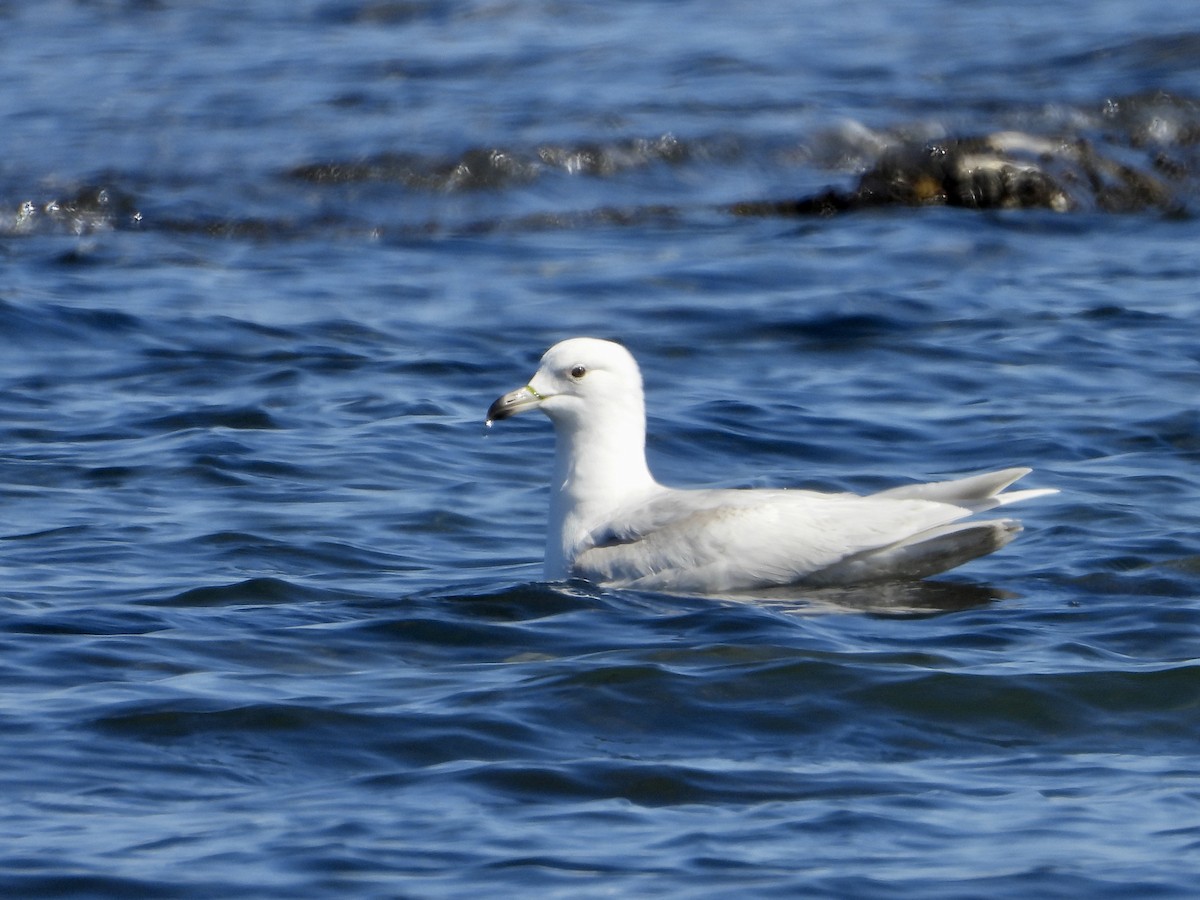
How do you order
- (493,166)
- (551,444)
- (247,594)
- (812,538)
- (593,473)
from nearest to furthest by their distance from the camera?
(812,538) < (247,594) < (593,473) < (551,444) < (493,166)

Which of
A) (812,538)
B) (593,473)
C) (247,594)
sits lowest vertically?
(247,594)

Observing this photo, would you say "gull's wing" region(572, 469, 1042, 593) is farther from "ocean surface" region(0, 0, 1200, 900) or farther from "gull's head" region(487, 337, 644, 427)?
"gull's head" region(487, 337, 644, 427)

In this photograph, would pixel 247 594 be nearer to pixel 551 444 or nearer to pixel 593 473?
pixel 593 473

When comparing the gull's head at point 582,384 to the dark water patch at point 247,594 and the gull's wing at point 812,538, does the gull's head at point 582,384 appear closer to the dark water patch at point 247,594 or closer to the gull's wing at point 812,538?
the gull's wing at point 812,538

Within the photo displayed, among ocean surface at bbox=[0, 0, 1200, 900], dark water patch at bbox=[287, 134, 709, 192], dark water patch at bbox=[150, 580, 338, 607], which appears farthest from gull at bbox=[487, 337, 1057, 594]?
dark water patch at bbox=[287, 134, 709, 192]

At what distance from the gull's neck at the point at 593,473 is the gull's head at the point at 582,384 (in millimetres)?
23

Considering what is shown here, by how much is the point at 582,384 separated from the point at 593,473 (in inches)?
12.9

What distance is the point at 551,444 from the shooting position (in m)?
10.1

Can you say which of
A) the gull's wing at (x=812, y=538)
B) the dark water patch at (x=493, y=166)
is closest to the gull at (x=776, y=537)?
the gull's wing at (x=812, y=538)

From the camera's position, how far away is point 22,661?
20.6ft

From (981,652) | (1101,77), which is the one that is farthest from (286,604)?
(1101,77)

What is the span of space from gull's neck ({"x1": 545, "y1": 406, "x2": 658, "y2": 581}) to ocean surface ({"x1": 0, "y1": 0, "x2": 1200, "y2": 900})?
0.30 meters

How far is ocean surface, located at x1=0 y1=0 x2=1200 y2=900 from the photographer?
500cm

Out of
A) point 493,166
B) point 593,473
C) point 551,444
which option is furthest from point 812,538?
point 493,166
